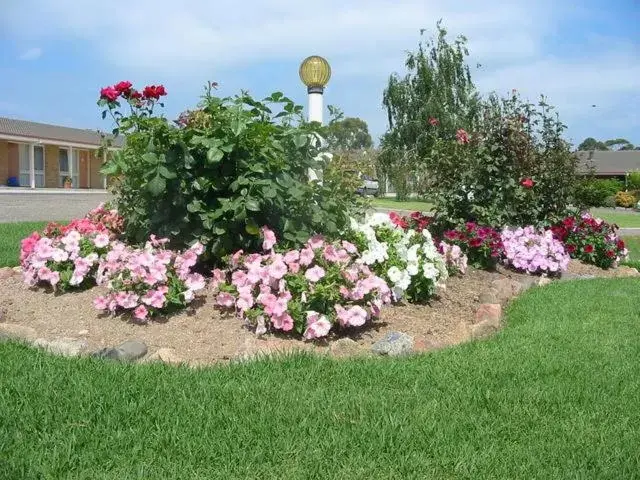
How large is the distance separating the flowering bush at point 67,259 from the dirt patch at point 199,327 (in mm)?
117

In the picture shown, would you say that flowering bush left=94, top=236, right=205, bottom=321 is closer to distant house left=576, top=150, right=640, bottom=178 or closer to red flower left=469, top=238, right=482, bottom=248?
red flower left=469, top=238, right=482, bottom=248

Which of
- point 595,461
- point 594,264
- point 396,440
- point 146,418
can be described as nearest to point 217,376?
point 146,418

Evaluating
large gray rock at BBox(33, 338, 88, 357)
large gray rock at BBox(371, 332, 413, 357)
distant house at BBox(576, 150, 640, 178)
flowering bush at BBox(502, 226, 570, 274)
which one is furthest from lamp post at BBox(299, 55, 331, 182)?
distant house at BBox(576, 150, 640, 178)

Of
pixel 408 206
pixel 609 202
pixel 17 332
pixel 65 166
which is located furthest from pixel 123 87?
pixel 609 202

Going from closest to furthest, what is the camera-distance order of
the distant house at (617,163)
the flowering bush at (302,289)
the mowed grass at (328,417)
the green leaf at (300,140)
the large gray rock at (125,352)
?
the mowed grass at (328,417) < the large gray rock at (125,352) < the flowering bush at (302,289) < the green leaf at (300,140) < the distant house at (617,163)

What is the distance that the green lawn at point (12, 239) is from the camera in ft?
22.4

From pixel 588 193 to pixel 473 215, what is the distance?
93.6 inches

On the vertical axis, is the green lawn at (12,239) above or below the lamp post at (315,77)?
below

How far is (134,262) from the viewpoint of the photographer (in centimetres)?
443

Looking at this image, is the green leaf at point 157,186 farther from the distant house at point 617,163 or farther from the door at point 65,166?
the distant house at point 617,163

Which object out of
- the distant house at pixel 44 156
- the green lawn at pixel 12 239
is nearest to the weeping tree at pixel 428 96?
the distant house at pixel 44 156

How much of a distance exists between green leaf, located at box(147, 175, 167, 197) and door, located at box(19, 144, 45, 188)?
30253 mm

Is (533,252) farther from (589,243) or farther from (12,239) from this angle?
(12,239)

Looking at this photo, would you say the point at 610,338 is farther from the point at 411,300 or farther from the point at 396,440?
the point at 396,440
